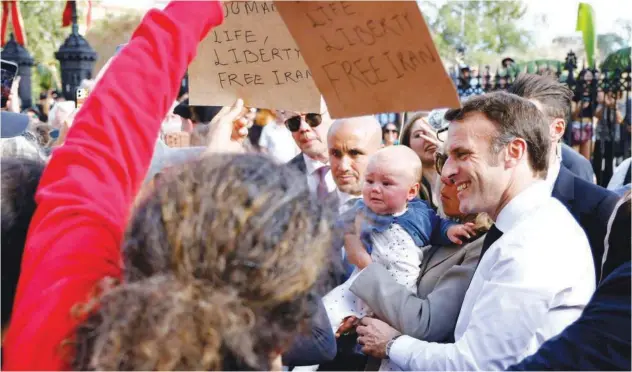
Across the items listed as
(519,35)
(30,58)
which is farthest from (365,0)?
(519,35)

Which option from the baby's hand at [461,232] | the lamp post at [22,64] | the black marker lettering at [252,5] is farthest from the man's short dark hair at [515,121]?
the lamp post at [22,64]

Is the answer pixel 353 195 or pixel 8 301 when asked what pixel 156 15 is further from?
pixel 353 195

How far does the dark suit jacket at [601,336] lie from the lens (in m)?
1.67

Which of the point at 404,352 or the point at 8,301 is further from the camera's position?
the point at 404,352

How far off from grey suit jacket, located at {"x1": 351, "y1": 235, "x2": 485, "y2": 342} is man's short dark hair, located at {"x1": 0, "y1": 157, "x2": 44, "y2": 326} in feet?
4.91

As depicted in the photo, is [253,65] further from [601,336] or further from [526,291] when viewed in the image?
[601,336]

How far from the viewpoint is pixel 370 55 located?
1.89 meters

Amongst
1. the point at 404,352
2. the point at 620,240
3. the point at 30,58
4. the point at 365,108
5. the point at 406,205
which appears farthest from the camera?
the point at 30,58

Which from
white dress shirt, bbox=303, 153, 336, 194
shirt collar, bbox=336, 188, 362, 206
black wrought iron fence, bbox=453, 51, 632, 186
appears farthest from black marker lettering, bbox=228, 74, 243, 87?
black wrought iron fence, bbox=453, 51, 632, 186

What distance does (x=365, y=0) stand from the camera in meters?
1.81

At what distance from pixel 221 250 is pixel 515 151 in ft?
5.14

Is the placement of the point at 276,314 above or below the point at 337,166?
above

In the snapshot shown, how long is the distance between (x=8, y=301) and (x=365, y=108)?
3.04ft

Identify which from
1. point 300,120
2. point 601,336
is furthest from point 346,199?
point 601,336
